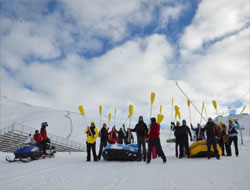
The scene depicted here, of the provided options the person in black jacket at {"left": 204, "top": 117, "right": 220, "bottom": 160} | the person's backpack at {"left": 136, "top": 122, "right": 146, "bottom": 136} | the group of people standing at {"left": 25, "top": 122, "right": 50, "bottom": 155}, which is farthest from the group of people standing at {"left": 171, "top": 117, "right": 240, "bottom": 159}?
the group of people standing at {"left": 25, "top": 122, "right": 50, "bottom": 155}

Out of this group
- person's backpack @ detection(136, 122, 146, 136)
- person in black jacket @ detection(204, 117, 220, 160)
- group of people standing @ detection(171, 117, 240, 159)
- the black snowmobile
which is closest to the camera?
person's backpack @ detection(136, 122, 146, 136)

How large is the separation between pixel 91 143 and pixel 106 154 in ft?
3.75

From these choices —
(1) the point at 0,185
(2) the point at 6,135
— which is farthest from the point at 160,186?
(2) the point at 6,135

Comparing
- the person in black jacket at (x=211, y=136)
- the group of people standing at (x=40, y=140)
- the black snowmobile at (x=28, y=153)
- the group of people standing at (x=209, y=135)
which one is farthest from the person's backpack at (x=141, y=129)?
the group of people standing at (x=40, y=140)

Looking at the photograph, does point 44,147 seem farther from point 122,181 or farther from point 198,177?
point 198,177

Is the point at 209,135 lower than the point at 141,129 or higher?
lower

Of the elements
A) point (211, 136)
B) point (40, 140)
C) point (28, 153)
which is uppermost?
point (211, 136)

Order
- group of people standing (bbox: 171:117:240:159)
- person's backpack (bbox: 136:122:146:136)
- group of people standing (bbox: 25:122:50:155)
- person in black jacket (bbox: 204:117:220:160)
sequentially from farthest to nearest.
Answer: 1. group of people standing (bbox: 25:122:50:155)
2. group of people standing (bbox: 171:117:240:159)
3. person in black jacket (bbox: 204:117:220:160)
4. person's backpack (bbox: 136:122:146:136)

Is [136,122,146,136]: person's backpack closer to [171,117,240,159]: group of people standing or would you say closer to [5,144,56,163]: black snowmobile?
[171,117,240,159]: group of people standing

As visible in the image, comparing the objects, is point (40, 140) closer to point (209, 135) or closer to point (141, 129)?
point (141, 129)

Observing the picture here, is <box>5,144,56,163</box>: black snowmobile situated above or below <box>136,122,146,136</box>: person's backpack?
below

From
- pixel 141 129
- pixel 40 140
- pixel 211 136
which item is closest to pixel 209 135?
pixel 211 136

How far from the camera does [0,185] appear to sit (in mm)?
3797

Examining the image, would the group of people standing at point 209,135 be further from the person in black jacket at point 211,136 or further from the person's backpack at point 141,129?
the person's backpack at point 141,129
